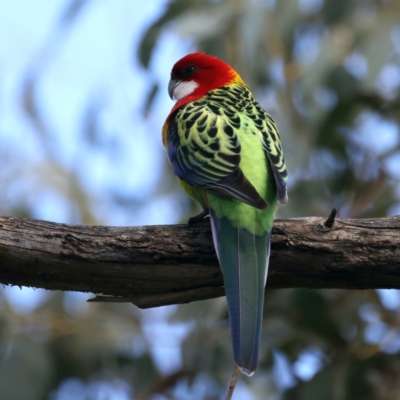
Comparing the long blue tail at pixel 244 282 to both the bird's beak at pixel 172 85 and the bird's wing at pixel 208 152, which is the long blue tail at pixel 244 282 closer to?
the bird's wing at pixel 208 152

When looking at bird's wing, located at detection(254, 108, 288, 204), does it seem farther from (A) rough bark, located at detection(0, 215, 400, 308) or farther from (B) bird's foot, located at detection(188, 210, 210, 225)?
(B) bird's foot, located at detection(188, 210, 210, 225)

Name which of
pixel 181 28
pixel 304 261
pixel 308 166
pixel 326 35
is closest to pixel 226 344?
pixel 308 166

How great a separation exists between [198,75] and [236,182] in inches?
71.6

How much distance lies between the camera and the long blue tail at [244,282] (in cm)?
281

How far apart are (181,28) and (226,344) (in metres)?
2.51

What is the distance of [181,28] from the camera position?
5516mm

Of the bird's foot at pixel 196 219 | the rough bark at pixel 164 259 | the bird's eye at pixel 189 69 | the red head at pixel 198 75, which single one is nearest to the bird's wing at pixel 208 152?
the bird's foot at pixel 196 219

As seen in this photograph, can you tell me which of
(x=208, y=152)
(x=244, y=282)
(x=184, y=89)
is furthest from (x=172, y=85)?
(x=244, y=282)

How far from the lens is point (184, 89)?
4.84 meters

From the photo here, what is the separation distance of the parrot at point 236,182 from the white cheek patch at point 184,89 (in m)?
0.27

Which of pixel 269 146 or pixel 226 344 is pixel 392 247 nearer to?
pixel 269 146

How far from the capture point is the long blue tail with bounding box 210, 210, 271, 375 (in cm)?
281

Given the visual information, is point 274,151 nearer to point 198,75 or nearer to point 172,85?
point 198,75

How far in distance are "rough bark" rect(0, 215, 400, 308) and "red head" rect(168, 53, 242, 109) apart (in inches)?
74.6
